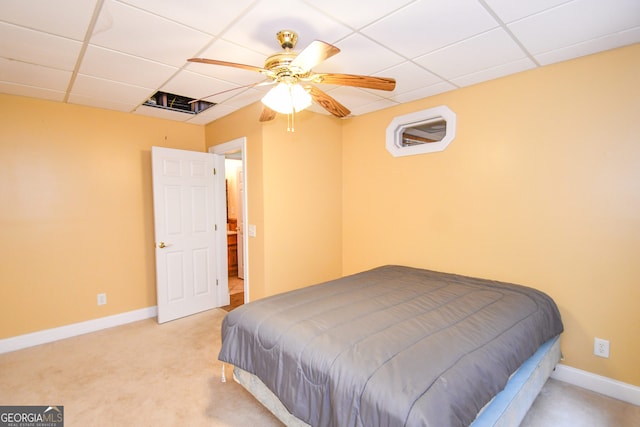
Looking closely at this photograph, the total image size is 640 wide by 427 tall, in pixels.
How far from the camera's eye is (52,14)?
161 centimetres

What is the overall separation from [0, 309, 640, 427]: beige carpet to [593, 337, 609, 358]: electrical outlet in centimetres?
29

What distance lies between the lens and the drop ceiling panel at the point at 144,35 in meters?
1.63

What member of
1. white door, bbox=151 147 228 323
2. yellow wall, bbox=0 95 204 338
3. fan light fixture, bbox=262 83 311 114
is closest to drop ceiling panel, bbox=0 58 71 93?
yellow wall, bbox=0 95 204 338

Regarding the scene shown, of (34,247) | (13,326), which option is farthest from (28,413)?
(34,247)

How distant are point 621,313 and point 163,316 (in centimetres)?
419

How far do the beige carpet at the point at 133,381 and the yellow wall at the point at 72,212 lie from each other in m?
0.46

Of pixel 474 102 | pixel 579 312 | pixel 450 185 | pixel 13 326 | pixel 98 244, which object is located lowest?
pixel 13 326

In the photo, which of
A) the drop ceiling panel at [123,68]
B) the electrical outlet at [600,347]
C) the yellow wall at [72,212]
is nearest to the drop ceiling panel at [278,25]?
the drop ceiling panel at [123,68]

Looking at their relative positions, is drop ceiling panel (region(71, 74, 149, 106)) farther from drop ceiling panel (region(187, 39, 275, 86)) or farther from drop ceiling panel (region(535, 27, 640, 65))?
drop ceiling panel (region(535, 27, 640, 65))

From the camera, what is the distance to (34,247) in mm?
2980

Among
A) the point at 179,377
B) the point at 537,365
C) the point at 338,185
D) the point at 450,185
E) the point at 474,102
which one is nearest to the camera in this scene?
the point at 537,365

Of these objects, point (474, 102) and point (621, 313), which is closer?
point (621, 313)

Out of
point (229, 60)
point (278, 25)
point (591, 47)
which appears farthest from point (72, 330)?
point (591, 47)

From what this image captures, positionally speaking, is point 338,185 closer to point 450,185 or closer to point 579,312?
point 450,185
